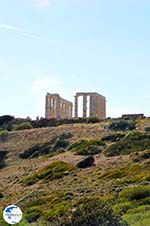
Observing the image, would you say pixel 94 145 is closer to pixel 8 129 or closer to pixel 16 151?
pixel 16 151

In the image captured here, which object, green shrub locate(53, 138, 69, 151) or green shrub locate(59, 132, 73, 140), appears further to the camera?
green shrub locate(59, 132, 73, 140)

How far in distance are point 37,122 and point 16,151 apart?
66.6ft

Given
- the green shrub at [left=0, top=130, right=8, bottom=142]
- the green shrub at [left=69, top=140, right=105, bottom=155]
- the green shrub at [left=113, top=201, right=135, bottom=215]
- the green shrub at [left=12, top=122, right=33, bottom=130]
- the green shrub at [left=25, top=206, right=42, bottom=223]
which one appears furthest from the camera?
the green shrub at [left=12, top=122, right=33, bottom=130]

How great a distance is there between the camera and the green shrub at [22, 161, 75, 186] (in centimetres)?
5219

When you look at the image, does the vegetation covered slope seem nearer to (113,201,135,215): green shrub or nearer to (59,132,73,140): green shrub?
(113,201,135,215): green shrub

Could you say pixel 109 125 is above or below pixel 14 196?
above

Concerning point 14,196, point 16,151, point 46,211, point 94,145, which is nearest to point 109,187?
point 46,211

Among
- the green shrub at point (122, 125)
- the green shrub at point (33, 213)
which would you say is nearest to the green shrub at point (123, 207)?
the green shrub at point (33, 213)

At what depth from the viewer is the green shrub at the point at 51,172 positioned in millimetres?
52194

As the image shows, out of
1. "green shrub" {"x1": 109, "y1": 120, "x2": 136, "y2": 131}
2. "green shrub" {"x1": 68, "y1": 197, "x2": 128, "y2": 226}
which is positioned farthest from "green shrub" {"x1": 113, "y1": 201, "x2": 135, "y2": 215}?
"green shrub" {"x1": 109, "y1": 120, "x2": 136, "y2": 131}

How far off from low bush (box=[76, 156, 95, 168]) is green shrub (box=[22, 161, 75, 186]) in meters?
0.76

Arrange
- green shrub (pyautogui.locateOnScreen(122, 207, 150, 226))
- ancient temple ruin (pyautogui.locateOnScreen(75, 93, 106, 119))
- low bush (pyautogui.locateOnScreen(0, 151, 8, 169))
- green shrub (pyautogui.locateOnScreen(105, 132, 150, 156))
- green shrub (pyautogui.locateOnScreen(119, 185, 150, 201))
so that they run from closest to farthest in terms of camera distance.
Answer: green shrub (pyautogui.locateOnScreen(122, 207, 150, 226))
green shrub (pyautogui.locateOnScreen(119, 185, 150, 201))
green shrub (pyautogui.locateOnScreen(105, 132, 150, 156))
low bush (pyautogui.locateOnScreen(0, 151, 8, 169))
ancient temple ruin (pyautogui.locateOnScreen(75, 93, 106, 119))

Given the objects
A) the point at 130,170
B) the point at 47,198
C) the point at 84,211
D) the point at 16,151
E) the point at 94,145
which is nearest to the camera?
the point at 84,211

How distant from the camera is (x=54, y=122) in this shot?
9319cm
